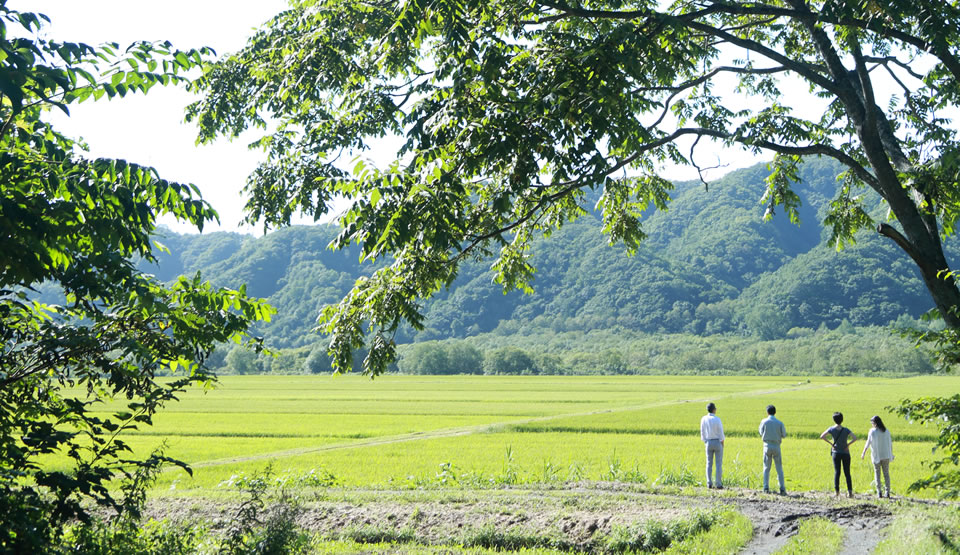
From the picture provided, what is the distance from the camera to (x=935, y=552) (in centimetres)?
803

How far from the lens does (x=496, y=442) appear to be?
1134 inches

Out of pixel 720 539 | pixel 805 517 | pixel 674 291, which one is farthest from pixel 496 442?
pixel 674 291

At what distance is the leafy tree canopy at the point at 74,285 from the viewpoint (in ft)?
15.1

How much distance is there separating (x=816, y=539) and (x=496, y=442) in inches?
772

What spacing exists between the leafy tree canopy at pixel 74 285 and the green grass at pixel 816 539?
7.21 m

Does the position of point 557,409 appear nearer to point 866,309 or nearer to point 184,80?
point 184,80

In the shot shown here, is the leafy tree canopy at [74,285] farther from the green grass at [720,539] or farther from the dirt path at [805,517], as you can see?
the dirt path at [805,517]

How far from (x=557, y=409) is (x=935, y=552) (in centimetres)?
3947

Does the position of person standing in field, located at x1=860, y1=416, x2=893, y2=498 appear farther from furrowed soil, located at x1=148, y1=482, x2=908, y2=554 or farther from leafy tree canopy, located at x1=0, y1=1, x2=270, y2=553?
leafy tree canopy, located at x1=0, y1=1, x2=270, y2=553

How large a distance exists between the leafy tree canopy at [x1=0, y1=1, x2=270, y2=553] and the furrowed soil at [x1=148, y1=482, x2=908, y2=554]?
504 centimetres

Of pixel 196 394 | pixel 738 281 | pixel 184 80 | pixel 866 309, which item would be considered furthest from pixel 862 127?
pixel 738 281

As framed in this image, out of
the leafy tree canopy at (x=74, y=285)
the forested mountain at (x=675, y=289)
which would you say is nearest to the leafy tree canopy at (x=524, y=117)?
the leafy tree canopy at (x=74, y=285)

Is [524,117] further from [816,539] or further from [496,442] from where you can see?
[496,442]

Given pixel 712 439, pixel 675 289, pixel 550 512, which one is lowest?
pixel 550 512
